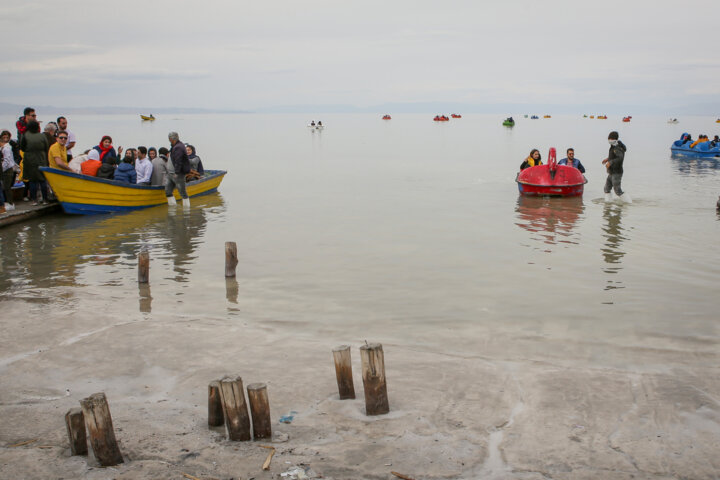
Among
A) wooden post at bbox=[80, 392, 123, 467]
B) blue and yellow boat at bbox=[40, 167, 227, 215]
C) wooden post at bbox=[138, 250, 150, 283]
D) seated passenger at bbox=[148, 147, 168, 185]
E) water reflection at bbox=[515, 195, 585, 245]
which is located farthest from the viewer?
seated passenger at bbox=[148, 147, 168, 185]

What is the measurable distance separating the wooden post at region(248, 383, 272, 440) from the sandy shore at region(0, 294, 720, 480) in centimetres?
16

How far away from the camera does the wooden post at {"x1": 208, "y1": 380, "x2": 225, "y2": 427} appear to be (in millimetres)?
5926

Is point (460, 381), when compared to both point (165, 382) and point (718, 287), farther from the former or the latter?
point (718, 287)

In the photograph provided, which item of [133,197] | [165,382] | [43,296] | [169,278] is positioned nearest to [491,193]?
[133,197]

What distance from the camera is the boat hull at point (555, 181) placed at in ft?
70.5

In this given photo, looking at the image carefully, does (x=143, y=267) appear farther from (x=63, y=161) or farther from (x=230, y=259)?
(x=63, y=161)

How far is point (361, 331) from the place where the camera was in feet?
30.3

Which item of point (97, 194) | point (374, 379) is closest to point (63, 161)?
point (97, 194)

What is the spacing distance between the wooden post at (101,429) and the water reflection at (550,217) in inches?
479

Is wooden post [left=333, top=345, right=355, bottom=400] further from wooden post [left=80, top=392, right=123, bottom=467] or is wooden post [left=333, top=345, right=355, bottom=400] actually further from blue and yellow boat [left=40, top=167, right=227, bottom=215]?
blue and yellow boat [left=40, top=167, right=227, bottom=215]

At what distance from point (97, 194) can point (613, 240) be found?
47.7ft

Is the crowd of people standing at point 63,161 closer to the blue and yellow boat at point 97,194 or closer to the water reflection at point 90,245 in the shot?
the blue and yellow boat at point 97,194

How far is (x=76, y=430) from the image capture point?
5414 millimetres

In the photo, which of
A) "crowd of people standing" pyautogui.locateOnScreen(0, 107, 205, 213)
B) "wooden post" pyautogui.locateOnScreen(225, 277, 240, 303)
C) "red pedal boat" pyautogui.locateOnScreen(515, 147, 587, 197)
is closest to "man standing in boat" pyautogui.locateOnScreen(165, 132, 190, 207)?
"crowd of people standing" pyautogui.locateOnScreen(0, 107, 205, 213)
